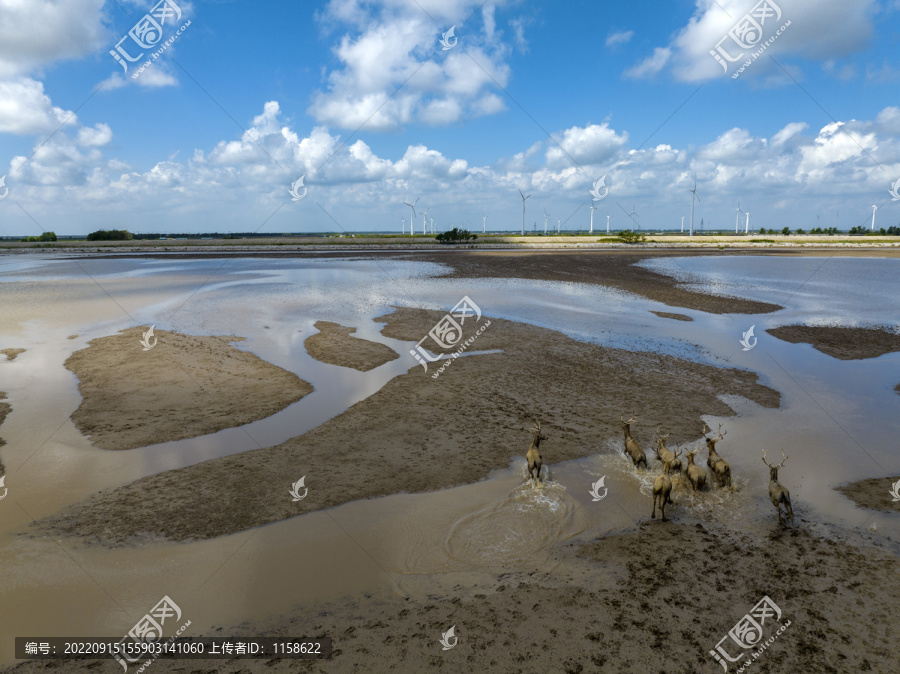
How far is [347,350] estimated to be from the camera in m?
20.5

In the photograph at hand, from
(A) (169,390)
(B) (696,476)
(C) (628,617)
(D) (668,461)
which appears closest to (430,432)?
(D) (668,461)

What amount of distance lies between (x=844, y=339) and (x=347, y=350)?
2169 cm

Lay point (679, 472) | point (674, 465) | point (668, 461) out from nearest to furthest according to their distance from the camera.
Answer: point (668, 461), point (674, 465), point (679, 472)

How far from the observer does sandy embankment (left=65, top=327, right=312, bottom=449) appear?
1259cm

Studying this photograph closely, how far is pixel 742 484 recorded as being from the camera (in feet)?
31.5

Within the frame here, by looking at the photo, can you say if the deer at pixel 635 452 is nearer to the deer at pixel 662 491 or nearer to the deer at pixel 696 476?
the deer at pixel 696 476

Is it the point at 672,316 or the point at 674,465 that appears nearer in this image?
the point at 674,465

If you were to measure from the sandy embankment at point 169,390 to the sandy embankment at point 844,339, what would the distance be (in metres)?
20.8

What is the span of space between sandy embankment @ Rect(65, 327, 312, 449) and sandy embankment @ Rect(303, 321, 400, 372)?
7.50 feet

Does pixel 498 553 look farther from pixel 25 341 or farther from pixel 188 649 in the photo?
pixel 25 341

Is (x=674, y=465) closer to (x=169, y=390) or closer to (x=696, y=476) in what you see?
(x=696, y=476)

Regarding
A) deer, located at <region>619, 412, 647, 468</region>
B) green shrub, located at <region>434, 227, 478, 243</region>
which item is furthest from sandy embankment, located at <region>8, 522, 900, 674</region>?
green shrub, located at <region>434, 227, 478, 243</region>

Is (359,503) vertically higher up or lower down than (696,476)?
lower down

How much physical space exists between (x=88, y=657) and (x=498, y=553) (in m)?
Answer: 5.38
